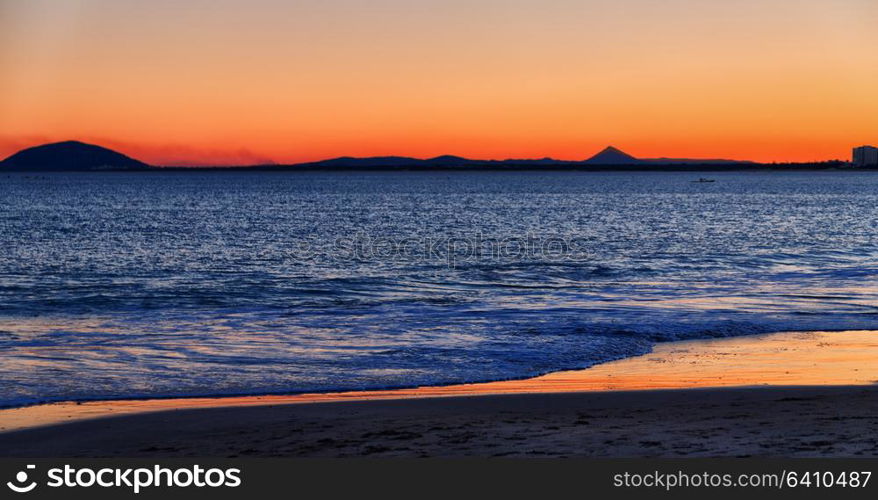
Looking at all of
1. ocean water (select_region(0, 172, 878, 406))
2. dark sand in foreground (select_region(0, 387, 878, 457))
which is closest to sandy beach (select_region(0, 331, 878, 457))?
dark sand in foreground (select_region(0, 387, 878, 457))

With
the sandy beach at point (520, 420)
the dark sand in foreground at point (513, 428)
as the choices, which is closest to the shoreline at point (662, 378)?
the sandy beach at point (520, 420)

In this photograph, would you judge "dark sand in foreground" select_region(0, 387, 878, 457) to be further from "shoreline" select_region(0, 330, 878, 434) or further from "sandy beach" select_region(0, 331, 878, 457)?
"shoreline" select_region(0, 330, 878, 434)

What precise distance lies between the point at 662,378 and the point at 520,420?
417cm

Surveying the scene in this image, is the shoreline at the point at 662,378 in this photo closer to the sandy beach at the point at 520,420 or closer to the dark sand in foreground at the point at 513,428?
the sandy beach at the point at 520,420

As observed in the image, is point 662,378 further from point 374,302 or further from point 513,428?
point 374,302

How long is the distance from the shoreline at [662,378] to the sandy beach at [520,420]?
39 mm

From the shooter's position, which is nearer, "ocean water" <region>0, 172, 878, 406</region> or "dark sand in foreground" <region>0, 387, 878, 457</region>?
"dark sand in foreground" <region>0, 387, 878, 457</region>

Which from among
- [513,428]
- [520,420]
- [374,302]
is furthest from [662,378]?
[374,302]

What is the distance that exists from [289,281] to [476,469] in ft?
78.8

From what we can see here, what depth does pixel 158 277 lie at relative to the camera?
3222 centimetres

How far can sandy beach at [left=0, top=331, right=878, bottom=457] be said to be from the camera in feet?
30.1

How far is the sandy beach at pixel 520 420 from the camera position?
9188mm

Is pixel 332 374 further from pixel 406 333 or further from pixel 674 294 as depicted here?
pixel 674 294

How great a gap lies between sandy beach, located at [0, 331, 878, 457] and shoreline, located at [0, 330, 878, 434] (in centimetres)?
4
